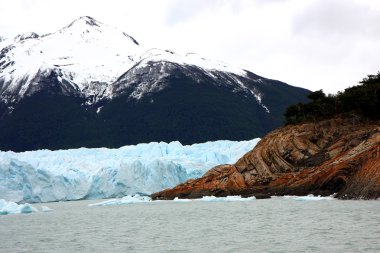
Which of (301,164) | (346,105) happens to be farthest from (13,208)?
(346,105)

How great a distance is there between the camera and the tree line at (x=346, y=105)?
189 feet

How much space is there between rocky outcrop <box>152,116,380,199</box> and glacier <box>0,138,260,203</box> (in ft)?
37.8

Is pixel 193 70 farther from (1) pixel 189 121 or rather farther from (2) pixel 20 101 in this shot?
(2) pixel 20 101

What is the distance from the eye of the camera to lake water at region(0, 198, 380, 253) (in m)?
22.8

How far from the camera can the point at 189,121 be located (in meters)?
167

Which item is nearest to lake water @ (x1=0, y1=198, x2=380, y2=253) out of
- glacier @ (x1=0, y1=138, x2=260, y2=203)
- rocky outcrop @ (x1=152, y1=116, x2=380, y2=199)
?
rocky outcrop @ (x1=152, y1=116, x2=380, y2=199)

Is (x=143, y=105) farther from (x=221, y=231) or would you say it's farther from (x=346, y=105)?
(x=221, y=231)

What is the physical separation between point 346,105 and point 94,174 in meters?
30.7

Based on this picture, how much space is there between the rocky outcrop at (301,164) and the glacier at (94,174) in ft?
37.8

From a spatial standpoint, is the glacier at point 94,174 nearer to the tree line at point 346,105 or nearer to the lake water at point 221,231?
the tree line at point 346,105

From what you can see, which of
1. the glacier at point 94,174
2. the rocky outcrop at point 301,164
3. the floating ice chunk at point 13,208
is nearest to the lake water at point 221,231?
the rocky outcrop at point 301,164

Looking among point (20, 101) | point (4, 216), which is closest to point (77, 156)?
point (4, 216)

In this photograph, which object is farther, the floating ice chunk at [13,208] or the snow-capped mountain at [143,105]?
the snow-capped mountain at [143,105]

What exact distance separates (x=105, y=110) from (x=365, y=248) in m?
164
